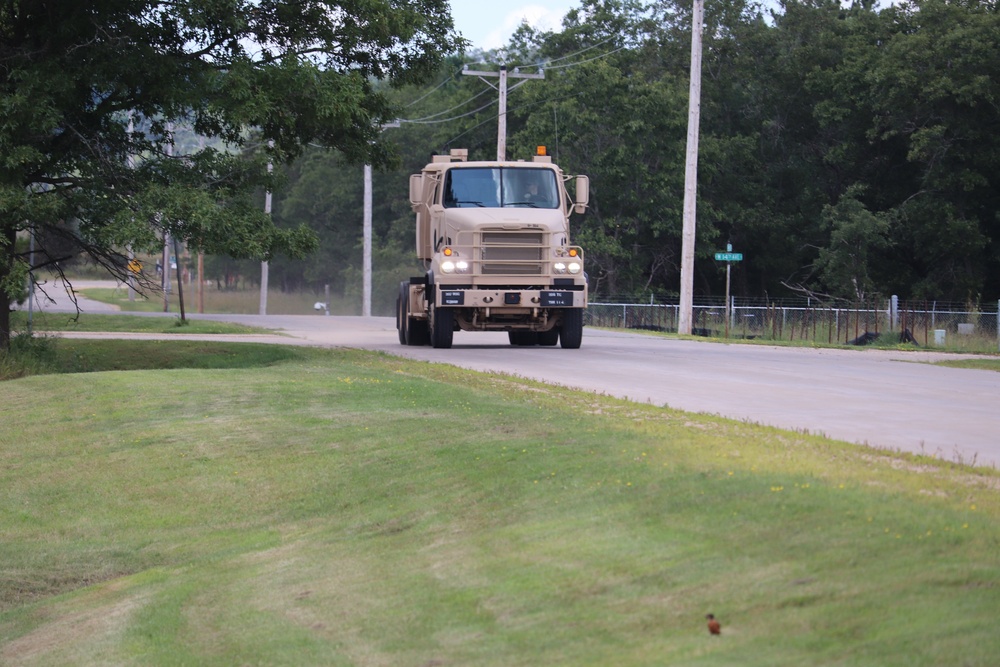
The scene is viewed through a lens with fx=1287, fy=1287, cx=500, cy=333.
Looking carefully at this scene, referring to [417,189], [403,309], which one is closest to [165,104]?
[417,189]

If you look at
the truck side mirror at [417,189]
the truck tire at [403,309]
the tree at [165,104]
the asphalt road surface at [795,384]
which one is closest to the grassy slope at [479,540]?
the asphalt road surface at [795,384]

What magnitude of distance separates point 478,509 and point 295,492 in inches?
Answer: 100

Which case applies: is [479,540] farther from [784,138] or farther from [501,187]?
[784,138]

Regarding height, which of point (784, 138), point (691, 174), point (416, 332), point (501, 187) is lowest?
point (416, 332)

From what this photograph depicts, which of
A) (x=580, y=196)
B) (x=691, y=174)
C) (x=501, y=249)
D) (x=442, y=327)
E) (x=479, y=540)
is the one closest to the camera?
(x=479, y=540)

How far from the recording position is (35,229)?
23.1 metres

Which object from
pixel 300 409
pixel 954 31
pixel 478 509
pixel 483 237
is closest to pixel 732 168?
pixel 954 31

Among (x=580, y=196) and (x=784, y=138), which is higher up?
(x=784, y=138)

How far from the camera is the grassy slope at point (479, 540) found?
19.7ft

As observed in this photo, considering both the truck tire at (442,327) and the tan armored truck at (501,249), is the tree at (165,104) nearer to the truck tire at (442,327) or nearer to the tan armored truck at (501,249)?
the tan armored truck at (501,249)

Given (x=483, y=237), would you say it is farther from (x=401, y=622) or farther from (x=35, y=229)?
(x=401, y=622)

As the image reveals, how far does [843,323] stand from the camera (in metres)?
41.3

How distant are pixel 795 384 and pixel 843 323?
25147 mm

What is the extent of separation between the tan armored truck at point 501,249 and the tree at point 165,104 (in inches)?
94.4
